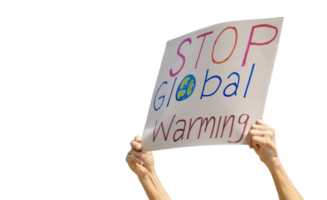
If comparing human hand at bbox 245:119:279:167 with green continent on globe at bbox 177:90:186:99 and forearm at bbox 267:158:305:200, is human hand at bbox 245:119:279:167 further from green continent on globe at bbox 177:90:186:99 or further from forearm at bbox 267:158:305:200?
green continent on globe at bbox 177:90:186:99

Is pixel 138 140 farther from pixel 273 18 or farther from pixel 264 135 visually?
pixel 273 18

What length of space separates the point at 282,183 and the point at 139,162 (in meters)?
0.85

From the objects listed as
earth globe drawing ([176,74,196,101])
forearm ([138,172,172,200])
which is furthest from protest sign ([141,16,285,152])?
forearm ([138,172,172,200])

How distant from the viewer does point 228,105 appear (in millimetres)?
1693

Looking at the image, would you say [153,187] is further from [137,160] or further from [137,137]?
[137,137]

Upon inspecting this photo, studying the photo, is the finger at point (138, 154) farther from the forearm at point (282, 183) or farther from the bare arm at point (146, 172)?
the forearm at point (282, 183)

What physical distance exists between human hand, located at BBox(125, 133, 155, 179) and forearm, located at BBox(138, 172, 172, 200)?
0.10 feet

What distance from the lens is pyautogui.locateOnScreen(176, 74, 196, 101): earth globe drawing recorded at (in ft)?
6.07

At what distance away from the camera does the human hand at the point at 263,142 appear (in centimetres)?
162

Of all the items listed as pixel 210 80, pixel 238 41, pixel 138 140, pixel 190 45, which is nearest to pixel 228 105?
pixel 210 80

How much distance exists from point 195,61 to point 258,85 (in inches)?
15.5

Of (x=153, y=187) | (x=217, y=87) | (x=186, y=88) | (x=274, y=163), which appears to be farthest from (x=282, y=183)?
(x=153, y=187)

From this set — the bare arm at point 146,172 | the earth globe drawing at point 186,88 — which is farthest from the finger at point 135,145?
the earth globe drawing at point 186,88

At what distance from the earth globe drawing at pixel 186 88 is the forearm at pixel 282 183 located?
21.9 inches
